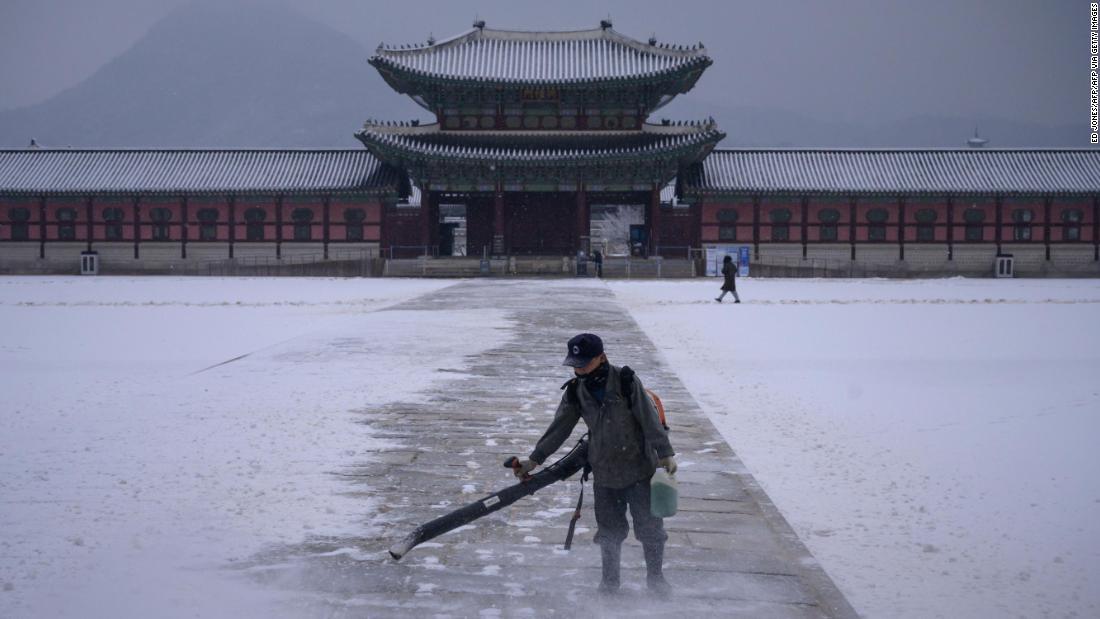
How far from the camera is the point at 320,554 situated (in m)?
4.34

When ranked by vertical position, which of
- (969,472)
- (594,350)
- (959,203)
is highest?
(959,203)

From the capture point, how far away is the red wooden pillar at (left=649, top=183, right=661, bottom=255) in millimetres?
36844

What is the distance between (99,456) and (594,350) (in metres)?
3.98

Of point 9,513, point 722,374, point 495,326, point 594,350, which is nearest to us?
point 594,350

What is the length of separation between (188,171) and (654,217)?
19.3m

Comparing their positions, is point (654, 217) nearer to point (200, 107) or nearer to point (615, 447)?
point (615, 447)

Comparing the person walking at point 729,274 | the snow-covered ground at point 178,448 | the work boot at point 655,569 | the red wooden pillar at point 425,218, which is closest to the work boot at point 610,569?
the work boot at point 655,569

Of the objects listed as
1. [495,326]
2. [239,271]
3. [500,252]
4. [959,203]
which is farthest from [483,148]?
[495,326]

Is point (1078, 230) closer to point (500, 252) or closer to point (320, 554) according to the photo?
point (500, 252)

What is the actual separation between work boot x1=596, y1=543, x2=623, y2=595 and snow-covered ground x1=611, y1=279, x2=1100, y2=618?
1080 mm

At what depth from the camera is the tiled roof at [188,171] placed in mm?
37625

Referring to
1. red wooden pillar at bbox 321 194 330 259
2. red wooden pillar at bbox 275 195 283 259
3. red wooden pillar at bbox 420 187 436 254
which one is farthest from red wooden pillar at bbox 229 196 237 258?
red wooden pillar at bbox 420 187 436 254

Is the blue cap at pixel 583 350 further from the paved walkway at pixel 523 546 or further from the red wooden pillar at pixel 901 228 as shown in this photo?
the red wooden pillar at pixel 901 228

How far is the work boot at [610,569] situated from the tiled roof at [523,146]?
3184 cm
